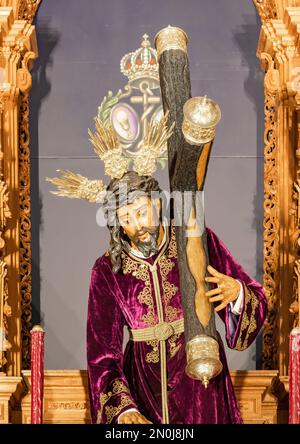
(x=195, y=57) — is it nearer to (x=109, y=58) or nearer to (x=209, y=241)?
(x=109, y=58)

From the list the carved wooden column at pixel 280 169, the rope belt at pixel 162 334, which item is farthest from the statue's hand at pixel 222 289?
the carved wooden column at pixel 280 169

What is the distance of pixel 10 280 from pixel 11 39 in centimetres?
96

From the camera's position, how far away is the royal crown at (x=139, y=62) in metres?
6.59

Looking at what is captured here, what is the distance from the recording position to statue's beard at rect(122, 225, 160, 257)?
581 centimetres

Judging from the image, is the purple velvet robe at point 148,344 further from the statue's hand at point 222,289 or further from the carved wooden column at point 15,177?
the carved wooden column at point 15,177

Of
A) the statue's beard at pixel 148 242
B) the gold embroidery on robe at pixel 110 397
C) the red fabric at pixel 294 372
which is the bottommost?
the gold embroidery on robe at pixel 110 397

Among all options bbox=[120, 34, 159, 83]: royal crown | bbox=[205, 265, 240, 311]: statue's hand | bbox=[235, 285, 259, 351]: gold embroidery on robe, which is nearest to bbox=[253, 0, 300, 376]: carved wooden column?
bbox=[120, 34, 159, 83]: royal crown

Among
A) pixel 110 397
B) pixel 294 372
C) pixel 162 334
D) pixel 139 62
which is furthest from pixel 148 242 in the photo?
pixel 139 62

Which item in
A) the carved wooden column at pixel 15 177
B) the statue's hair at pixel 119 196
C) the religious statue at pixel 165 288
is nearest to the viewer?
the religious statue at pixel 165 288

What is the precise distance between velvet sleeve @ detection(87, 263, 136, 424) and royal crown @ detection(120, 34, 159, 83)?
1.05 meters

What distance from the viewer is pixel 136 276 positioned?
5863 mm

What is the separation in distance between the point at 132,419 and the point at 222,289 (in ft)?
1.77

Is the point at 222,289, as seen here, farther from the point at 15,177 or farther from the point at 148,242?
the point at 15,177

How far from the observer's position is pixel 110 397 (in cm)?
560
